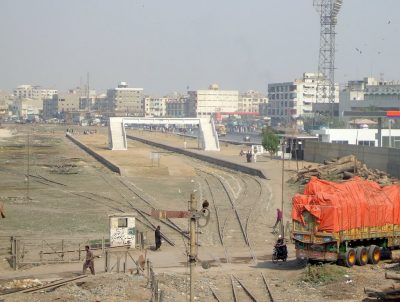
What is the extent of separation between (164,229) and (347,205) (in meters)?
10.9

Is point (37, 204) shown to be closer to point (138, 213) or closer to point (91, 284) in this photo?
point (138, 213)

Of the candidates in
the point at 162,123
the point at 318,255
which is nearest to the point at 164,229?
the point at 318,255

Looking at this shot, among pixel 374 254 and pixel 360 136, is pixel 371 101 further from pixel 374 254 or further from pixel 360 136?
pixel 374 254

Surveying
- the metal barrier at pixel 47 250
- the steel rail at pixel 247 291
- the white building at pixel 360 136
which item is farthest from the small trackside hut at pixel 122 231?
the white building at pixel 360 136

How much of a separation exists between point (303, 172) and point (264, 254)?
24123 mm

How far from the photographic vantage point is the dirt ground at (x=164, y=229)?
20391 millimetres

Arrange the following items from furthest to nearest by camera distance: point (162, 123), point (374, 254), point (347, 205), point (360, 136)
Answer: point (162, 123) → point (360, 136) → point (374, 254) → point (347, 205)

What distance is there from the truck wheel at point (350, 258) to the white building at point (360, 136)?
47911 millimetres

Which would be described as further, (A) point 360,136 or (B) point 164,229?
(A) point 360,136

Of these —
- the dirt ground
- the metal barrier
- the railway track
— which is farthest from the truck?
the metal barrier

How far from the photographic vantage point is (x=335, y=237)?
22.5 metres

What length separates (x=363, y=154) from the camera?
184 feet

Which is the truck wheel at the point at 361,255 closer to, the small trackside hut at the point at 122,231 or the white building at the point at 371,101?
the small trackside hut at the point at 122,231

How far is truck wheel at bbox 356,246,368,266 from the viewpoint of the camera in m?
23.2
